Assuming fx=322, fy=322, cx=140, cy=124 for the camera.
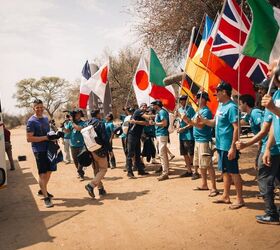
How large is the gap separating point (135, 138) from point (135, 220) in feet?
12.8

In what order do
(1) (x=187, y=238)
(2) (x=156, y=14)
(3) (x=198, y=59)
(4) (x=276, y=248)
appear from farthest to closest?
(2) (x=156, y=14), (3) (x=198, y=59), (1) (x=187, y=238), (4) (x=276, y=248)

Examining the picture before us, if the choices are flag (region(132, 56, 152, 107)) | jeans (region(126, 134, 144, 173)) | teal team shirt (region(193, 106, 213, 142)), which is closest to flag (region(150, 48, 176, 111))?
flag (region(132, 56, 152, 107))

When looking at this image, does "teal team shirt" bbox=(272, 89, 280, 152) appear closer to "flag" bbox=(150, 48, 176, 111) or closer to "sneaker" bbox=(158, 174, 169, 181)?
"sneaker" bbox=(158, 174, 169, 181)

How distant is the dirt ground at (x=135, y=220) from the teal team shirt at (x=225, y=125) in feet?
3.70

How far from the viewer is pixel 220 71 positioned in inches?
252

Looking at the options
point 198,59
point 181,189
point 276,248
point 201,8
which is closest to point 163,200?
point 181,189

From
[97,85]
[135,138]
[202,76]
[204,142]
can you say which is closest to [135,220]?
[204,142]

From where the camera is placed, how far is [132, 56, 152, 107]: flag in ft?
34.2

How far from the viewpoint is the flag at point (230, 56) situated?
632 centimetres

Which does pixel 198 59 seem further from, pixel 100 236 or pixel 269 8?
pixel 100 236

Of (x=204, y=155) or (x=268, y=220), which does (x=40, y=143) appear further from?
(x=268, y=220)

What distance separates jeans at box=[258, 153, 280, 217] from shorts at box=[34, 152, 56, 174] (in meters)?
4.08

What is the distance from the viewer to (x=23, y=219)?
5.96m

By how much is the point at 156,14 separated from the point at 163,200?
784cm
